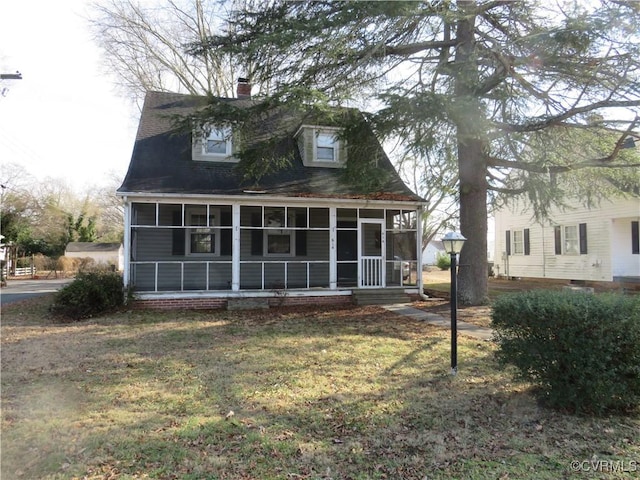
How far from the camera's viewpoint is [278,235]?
14.3m

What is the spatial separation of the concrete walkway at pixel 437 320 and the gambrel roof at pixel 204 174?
11.0ft

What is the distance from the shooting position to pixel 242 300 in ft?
39.4

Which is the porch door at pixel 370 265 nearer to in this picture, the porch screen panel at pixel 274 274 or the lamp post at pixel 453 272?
the porch screen panel at pixel 274 274

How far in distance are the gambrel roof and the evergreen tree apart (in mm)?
2165

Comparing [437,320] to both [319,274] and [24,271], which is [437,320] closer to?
[319,274]

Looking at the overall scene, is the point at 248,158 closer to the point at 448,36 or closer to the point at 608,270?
the point at 448,36

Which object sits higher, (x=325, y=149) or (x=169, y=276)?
(x=325, y=149)

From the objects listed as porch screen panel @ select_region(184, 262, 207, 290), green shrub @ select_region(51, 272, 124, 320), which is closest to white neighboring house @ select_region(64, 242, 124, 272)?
porch screen panel @ select_region(184, 262, 207, 290)

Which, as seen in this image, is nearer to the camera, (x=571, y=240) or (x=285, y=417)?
(x=285, y=417)

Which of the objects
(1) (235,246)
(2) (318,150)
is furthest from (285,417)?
(2) (318,150)

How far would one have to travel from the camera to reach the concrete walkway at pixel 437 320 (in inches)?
324

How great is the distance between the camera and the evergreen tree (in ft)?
26.1

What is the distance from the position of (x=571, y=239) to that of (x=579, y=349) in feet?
56.2

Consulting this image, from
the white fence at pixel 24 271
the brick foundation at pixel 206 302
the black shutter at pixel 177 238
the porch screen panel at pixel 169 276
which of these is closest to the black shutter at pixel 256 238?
the black shutter at pixel 177 238
